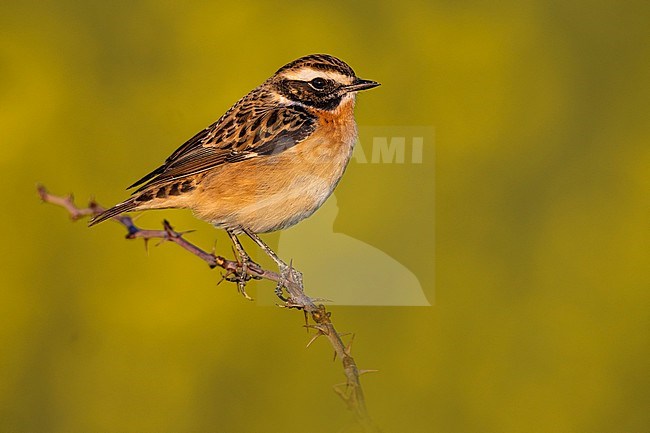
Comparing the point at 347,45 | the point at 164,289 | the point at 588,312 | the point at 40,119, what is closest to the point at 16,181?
the point at 40,119

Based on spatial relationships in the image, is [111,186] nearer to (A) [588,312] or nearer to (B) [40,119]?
(B) [40,119]

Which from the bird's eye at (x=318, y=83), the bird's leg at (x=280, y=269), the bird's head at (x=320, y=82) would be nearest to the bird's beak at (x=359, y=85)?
the bird's head at (x=320, y=82)

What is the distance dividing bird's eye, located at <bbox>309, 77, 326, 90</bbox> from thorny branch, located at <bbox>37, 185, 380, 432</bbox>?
1.25 meters

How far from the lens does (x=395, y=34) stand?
7617 mm

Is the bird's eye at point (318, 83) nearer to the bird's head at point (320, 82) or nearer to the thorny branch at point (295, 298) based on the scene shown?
the bird's head at point (320, 82)

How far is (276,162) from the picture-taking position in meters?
4.14

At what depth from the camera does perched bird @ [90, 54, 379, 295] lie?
3.92m

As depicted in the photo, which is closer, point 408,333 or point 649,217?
point 408,333

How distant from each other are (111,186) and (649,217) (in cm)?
419

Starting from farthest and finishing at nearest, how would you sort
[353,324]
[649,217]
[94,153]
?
[649,217]
[94,153]
[353,324]

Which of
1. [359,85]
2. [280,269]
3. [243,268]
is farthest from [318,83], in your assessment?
[243,268]

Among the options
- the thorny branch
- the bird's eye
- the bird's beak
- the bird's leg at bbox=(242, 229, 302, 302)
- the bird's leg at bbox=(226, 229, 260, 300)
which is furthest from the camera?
the bird's eye

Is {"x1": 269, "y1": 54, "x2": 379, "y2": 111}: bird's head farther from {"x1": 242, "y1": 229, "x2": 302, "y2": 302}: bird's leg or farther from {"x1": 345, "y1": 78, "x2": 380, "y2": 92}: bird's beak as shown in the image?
{"x1": 242, "y1": 229, "x2": 302, "y2": 302}: bird's leg

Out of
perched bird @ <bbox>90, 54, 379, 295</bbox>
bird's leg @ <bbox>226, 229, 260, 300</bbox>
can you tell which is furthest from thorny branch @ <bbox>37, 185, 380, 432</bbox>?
perched bird @ <bbox>90, 54, 379, 295</bbox>
